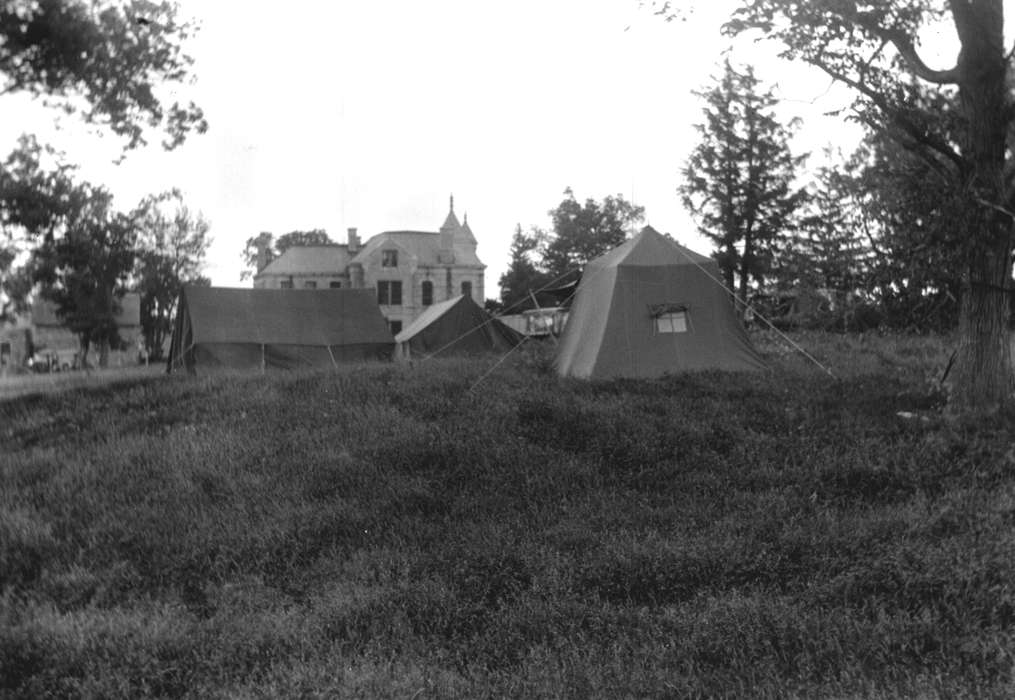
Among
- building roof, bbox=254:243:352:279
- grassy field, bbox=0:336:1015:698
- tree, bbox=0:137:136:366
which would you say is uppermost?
building roof, bbox=254:243:352:279

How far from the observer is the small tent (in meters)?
27.3

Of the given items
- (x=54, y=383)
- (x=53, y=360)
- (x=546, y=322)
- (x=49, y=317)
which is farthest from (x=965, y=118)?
(x=49, y=317)

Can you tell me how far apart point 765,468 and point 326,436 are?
544cm

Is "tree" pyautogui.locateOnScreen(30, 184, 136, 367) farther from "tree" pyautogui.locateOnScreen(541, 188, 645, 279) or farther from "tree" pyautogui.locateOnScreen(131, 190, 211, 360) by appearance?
"tree" pyautogui.locateOnScreen(541, 188, 645, 279)

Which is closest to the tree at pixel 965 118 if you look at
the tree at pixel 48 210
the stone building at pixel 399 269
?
the tree at pixel 48 210

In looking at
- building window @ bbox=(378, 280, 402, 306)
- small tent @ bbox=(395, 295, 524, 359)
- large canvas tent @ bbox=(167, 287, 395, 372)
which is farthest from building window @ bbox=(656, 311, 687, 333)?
building window @ bbox=(378, 280, 402, 306)

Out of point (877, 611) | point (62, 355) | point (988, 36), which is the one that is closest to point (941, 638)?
point (877, 611)

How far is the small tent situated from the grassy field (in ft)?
44.2

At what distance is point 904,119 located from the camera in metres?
11.9

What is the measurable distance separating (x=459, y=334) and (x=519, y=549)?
2082 centimetres

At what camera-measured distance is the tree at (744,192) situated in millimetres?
42812

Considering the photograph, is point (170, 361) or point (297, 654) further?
point (170, 361)

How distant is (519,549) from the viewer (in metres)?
7.35

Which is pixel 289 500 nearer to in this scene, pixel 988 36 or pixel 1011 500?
pixel 1011 500
